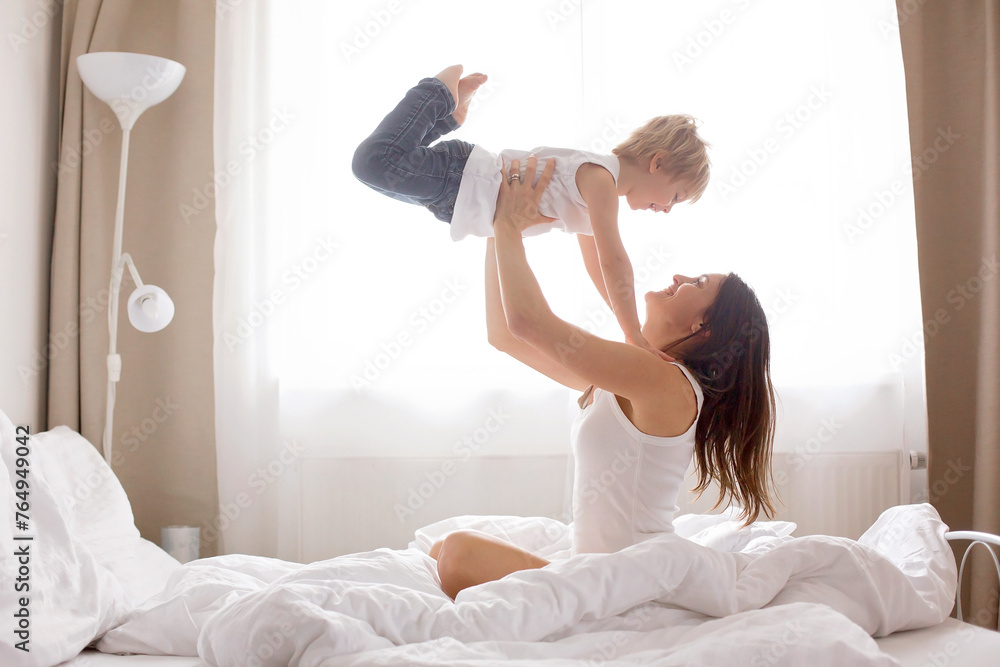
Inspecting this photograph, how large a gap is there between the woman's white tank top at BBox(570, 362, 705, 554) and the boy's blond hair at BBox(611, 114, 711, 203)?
0.53 m

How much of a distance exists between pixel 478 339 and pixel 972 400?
186 centimetres

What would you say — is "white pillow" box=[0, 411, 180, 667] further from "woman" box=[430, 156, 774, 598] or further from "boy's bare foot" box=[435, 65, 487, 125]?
"boy's bare foot" box=[435, 65, 487, 125]

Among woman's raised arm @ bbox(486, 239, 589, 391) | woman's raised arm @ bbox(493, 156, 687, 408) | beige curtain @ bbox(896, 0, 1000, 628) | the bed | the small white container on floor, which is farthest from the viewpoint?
beige curtain @ bbox(896, 0, 1000, 628)

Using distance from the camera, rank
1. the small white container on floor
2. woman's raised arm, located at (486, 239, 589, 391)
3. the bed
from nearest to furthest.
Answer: the bed → woman's raised arm, located at (486, 239, 589, 391) → the small white container on floor

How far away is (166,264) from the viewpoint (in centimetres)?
283

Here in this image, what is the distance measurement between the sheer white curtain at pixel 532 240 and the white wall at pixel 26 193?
563 mm

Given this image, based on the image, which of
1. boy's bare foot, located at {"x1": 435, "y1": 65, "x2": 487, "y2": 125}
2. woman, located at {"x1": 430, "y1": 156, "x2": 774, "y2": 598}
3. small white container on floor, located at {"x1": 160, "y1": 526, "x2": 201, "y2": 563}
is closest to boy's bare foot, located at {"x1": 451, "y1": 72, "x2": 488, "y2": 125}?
boy's bare foot, located at {"x1": 435, "y1": 65, "x2": 487, "y2": 125}

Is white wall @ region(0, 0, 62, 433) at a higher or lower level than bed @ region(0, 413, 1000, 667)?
higher

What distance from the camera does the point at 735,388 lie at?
4.99 ft

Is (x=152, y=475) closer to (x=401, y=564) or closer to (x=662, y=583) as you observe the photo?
(x=401, y=564)

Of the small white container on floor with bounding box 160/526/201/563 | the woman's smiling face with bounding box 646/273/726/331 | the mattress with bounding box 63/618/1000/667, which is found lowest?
the small white container on floor with bounding box 160/526/201/563

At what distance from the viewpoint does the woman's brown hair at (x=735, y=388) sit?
151 cm

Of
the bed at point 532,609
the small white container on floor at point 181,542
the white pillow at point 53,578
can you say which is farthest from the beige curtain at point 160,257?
the bed at point 532,609

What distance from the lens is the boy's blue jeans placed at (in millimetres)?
1636
